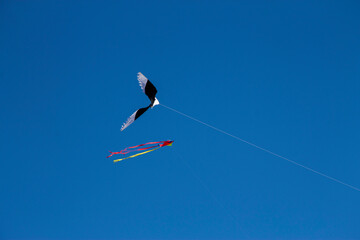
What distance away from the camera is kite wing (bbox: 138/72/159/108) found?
23.6 ft

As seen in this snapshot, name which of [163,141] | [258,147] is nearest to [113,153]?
[163,141]

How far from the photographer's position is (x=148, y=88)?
7312mm

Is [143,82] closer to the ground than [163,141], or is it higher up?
higher up

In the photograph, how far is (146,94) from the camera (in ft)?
24.6

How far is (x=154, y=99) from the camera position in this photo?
745 cm

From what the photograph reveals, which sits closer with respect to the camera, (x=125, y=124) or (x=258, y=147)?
(x=125, y=124)

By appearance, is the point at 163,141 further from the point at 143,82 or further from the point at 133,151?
the point at 143,82

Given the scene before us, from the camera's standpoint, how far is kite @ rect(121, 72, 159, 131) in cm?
722

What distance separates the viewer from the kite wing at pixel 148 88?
720 centimetres

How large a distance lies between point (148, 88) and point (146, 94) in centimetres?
22

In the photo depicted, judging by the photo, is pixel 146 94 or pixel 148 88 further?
pixel 146 94

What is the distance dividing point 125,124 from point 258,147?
3636 mm

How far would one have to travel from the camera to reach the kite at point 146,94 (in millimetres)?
7219

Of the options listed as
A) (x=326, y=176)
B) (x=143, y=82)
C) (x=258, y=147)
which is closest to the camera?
(x=143, y=82)
